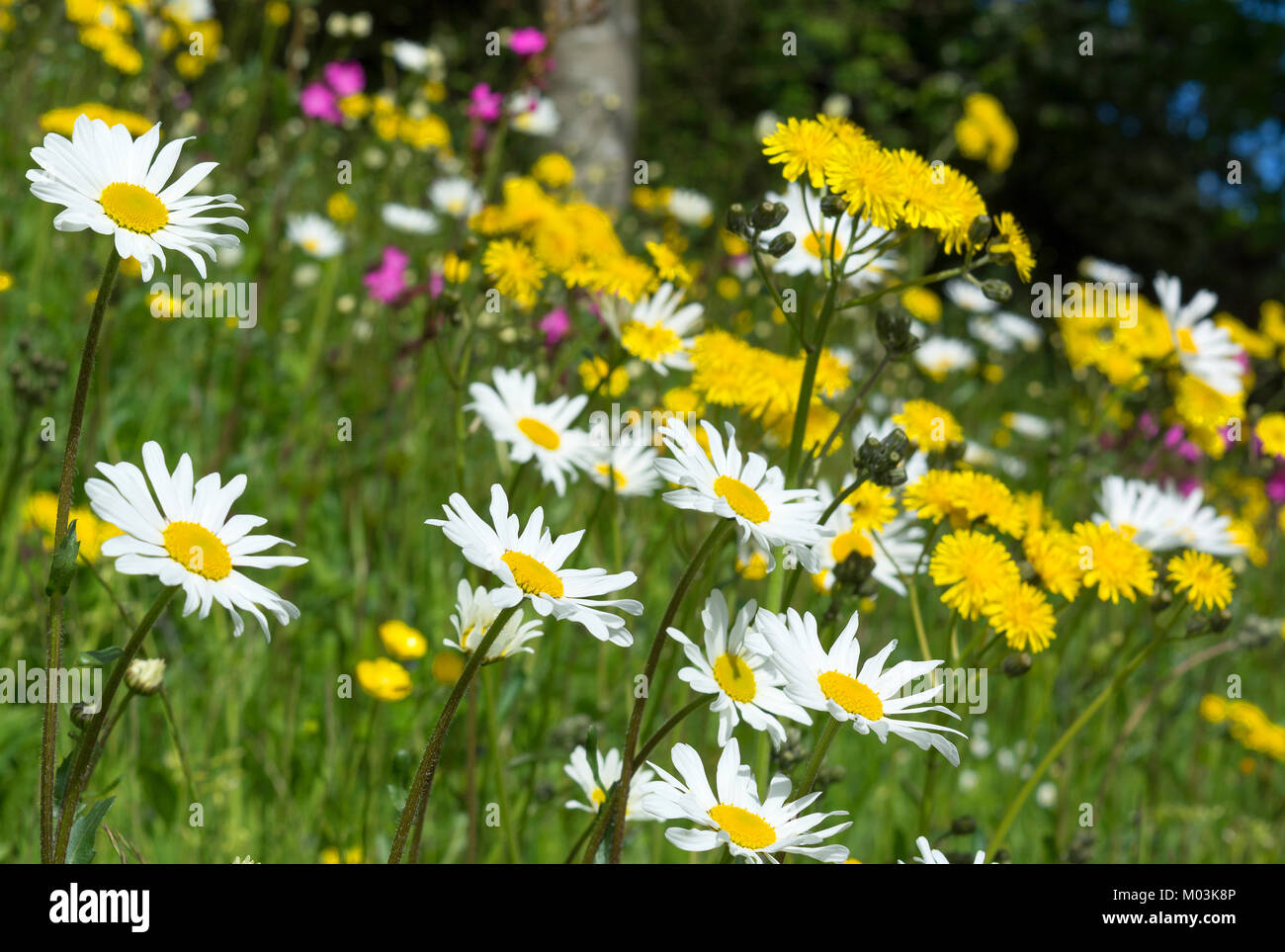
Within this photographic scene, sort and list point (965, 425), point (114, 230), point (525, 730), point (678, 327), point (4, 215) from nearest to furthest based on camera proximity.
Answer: point (114, 230), point (678, 327), point (525, 730), point (4, 215), point (965, 425)

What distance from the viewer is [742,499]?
0.87 m

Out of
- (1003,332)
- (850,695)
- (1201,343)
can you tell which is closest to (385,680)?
(850,695)

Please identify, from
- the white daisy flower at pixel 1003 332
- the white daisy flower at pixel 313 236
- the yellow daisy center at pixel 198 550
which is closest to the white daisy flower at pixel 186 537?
the yellow daisy center at pixel 198 550

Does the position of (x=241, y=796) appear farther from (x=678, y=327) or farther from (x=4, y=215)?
(x=4, y=215)

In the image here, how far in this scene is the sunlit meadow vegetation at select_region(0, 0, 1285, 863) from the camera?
831 mm

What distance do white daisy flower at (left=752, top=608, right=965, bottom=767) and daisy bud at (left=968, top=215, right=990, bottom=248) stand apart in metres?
0.38

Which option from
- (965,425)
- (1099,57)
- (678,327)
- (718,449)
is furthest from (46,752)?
(1099,57)

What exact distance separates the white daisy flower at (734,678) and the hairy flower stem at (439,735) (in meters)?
0.15

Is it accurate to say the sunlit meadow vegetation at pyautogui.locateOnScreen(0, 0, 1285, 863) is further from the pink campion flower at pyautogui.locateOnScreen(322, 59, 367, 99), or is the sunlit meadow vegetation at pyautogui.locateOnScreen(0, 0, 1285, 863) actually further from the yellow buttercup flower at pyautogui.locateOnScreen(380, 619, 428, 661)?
the pink campion flower at pyautogui.locateOnScreen(322, 59, 367, 99)

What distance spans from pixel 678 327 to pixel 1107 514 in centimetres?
64

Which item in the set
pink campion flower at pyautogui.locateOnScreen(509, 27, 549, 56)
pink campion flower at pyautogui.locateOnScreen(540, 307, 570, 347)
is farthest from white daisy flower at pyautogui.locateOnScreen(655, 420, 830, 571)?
pink campion flower at pyautogui.locateOnScreen(509, 27, 549, 56)

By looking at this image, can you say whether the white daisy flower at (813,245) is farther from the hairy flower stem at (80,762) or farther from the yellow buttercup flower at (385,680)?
the hairy flower stem at (80,762)

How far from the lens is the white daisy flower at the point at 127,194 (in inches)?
29.6

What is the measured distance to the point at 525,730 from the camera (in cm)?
173
